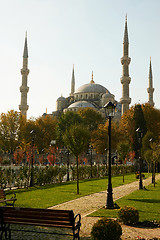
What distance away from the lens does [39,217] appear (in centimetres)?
612

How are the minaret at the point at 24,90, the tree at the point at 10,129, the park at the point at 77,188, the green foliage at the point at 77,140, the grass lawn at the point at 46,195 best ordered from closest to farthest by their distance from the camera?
the park at the point at 77,188, the grass lawn at the point at 46,195, the green foliage at the point at 77,140, the tree at the point at 10,129, the minaret at the point at 24,90

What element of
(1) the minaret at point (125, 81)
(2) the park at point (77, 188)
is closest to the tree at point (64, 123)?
(2) the park at point (77, 188)

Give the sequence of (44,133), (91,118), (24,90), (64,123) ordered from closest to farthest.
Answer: (64,123) < (44,133) < (24,90) < (91,118)

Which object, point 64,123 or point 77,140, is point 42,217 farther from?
point 64,123

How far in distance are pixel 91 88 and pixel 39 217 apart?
99846 mm

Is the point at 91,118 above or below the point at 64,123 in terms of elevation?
above

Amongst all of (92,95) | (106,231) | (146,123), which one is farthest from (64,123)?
(106,231)

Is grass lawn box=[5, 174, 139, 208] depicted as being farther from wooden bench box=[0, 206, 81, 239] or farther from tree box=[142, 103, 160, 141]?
tree box=[142, 103, 160, 141]

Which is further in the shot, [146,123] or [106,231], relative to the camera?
[146,123]

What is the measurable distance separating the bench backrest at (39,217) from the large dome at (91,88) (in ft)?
321

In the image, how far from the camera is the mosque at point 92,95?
60.4m

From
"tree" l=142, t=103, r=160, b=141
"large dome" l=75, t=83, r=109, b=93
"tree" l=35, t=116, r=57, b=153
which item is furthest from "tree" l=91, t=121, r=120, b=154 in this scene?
"large dome" l=75, t=83, r=109, b=93

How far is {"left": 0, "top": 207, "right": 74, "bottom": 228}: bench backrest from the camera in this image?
5988 millimetres

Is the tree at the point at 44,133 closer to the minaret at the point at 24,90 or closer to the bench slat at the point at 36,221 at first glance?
the minaret at the point at 24,90
